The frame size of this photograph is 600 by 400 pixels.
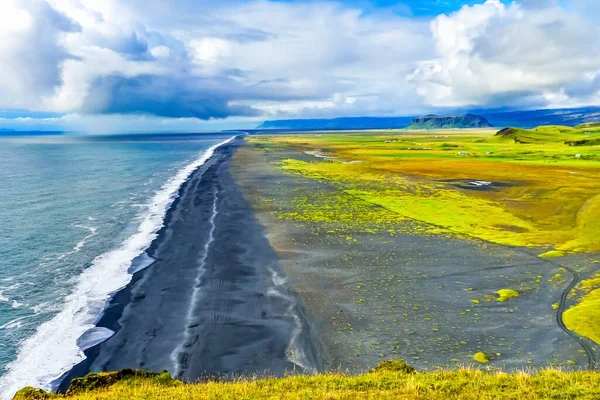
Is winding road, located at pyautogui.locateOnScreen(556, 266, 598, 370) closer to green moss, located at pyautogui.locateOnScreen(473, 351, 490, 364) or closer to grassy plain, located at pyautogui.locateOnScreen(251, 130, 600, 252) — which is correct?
green moss, located at pyautogui.locateOnScreen(473, 351, 490, 364)

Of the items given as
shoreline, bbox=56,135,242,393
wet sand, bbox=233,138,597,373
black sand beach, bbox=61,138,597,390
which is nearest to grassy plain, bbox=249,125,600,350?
wet sand, bbox=233,138,597,373

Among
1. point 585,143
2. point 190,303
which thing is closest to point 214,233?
point 190,303

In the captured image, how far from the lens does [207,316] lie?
24.6 m

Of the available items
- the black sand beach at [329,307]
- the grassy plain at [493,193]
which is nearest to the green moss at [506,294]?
the black sand beach at [329,307]

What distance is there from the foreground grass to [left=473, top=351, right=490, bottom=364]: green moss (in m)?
4.47

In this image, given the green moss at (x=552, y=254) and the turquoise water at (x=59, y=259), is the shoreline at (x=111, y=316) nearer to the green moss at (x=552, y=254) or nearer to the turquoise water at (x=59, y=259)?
the turquoise water at (x=59, y=259)

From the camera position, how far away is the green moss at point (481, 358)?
1914 centimetres

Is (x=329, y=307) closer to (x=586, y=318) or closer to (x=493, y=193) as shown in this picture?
(x=586, y=318)

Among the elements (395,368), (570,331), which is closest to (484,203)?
(570,331)

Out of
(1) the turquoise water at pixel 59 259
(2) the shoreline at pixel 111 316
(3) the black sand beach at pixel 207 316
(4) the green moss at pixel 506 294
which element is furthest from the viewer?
(4) the green moss at pixel 506 294

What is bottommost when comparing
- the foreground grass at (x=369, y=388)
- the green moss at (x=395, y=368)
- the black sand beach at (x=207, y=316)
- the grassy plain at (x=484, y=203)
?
the black sand beach at (x=207, y=316)

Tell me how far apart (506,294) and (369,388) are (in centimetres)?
1657

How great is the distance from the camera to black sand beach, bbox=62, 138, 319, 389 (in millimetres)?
19906

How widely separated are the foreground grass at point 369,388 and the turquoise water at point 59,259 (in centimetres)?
561
